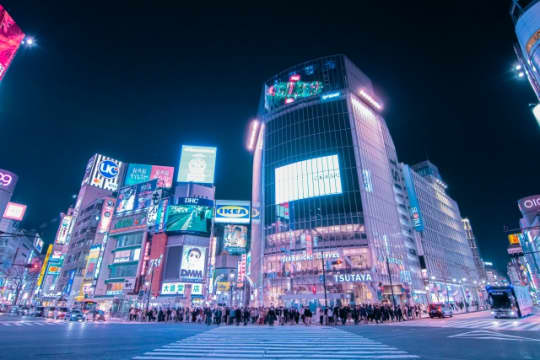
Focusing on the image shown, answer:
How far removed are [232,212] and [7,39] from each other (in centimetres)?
3790

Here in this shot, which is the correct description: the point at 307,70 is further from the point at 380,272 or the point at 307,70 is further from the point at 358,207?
the point at 380,272

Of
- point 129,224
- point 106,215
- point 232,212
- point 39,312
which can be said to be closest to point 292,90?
point 232,212

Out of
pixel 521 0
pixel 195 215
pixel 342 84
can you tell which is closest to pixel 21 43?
pixel 521 0

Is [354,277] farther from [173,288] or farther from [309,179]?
[173,288]

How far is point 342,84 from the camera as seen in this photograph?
6531 cm

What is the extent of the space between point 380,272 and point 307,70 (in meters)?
49.3

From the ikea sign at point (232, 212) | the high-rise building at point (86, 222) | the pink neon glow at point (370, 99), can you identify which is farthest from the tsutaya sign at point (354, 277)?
the high-rise building at point (86, 222)

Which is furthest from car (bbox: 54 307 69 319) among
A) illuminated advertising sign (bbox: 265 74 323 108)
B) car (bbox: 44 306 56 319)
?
→ illuminated advertising sign (bbox: 265 74 323 108)

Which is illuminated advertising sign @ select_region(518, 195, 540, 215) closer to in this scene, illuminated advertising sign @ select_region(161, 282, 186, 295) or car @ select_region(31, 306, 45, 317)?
illuminated advertising sign @ select_region(161, 282, 186, 295)

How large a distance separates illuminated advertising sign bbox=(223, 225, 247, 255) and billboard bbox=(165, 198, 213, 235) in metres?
5.63

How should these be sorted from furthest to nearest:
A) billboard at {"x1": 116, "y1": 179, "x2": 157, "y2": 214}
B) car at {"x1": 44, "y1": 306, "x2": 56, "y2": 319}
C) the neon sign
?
1. the neon sign
2. billboard at {"x1": 116, "y1": 179, "x2": 157, "y2": 214}
3. car at {"x1": 44, "y1": 306, "x2": 56, "y2": 319}

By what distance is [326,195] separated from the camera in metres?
54.2

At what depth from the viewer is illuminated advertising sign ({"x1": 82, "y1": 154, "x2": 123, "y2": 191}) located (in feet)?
275

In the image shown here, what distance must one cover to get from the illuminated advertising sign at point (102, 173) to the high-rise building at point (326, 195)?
163 ft
